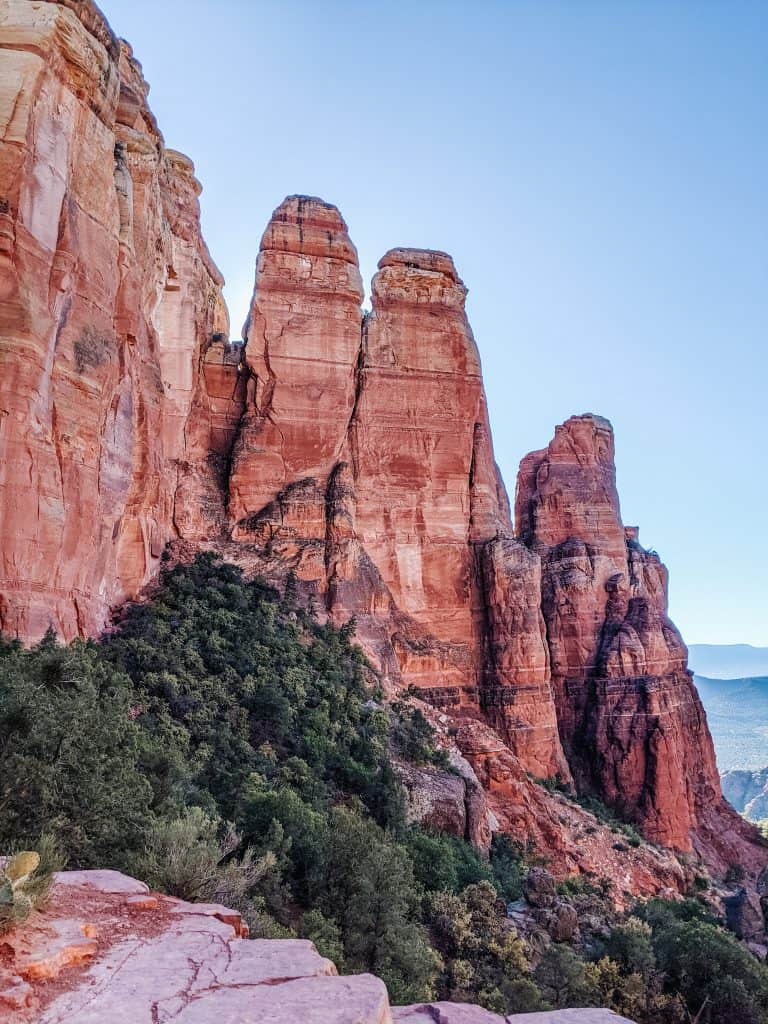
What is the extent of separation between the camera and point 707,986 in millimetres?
16500

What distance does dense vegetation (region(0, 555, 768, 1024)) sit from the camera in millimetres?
11102

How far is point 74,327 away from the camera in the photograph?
2019 centimetres

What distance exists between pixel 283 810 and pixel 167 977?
11.6m

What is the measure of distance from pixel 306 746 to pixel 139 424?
43.1ft

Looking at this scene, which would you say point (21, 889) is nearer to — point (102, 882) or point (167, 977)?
point (167, 977)

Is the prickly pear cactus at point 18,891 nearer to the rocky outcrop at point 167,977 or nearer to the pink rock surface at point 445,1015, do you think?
the rocky outcrop at point 167,977

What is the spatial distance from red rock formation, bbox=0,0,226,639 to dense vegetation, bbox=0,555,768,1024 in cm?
243

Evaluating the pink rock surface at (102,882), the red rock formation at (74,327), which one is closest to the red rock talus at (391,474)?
the red rock formation at (74,327)

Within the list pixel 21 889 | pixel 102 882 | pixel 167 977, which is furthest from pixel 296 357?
pixel 167 977

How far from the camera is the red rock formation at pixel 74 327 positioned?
1769 cm

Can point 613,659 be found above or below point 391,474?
below

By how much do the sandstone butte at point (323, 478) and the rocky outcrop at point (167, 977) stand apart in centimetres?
1237

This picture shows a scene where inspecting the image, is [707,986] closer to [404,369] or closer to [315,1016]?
[315,1016]

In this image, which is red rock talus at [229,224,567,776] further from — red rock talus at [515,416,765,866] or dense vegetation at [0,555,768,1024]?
red rock talus at [515,416,765,866]
